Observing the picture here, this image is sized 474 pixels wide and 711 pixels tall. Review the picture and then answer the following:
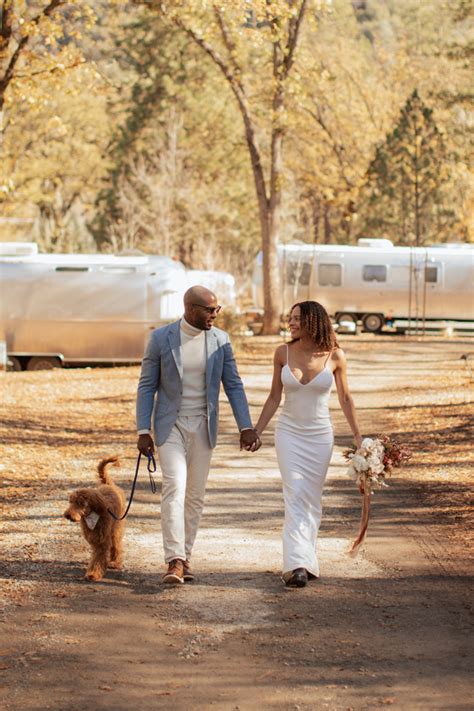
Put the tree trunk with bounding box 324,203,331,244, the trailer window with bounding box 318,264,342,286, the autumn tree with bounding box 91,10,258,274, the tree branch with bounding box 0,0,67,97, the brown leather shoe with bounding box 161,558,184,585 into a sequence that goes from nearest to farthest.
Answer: the brown leather shoe with bounding box 161,558,184,585, the tree branch with bounding box 0,0,67,97, the trailer window with bounding box 318,264,342,286, the autumn tree with bounding box 91,10,258,274, the tree trunk with bounding box 324,203,331,244

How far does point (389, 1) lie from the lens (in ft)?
321

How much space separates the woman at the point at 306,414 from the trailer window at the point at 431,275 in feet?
97.6

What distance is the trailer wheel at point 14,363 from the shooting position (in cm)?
2678

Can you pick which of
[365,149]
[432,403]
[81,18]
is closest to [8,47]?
[81,18]

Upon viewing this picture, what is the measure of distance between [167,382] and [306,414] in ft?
2.72

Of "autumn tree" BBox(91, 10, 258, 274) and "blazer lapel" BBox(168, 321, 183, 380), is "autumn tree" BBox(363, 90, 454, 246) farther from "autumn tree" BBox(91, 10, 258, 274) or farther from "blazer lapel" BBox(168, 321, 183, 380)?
"blazer lapel" BBox(168, 321, 183, 380)

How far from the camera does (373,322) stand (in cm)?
3738

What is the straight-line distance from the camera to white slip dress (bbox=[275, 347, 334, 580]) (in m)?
7.13

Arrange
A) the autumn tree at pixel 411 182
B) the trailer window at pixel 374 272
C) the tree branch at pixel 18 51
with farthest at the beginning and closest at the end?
the autumn tree at pixel 411 182
the trailer window at pixel 374 272
the tree branch at pixel 18 51

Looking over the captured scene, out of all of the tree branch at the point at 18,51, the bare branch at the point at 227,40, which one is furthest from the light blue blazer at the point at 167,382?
the bare branch at the point at 227,40

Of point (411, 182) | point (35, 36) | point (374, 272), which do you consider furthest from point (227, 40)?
point (411, 182)

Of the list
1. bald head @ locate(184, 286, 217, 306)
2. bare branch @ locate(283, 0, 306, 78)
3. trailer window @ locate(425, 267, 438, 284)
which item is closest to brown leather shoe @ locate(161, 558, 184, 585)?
bald head @ locate(184, 286, 217, 306)

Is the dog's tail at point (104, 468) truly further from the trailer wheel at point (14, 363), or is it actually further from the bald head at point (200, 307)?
the trailer wheel at point (14, 363)

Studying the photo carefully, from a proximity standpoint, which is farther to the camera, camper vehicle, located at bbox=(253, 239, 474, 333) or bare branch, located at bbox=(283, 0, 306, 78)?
camper vehicle, located at bbox=(253, 239, 474, 333)
